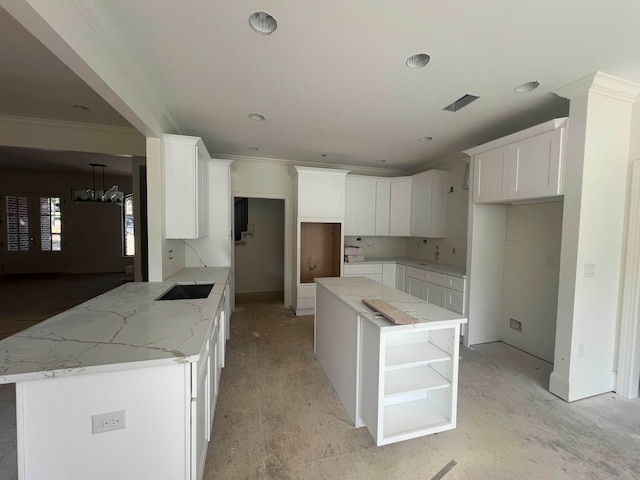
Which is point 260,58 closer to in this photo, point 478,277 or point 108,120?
point 108,120

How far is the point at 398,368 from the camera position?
1696 mm

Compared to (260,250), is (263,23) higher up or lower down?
higher up

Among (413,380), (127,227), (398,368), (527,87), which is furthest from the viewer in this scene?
(127,227)

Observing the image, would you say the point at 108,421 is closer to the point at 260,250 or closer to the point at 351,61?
the point at 351,61

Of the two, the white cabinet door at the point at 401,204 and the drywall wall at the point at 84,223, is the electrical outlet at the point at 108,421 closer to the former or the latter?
the white cabinet door at the point at 401,204

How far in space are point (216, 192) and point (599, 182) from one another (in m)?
4.07

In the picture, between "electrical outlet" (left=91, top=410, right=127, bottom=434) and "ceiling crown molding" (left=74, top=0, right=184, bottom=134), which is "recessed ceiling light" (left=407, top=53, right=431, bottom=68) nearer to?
"ceiling crown molding" (left=74, top=0, right=184, bottom=134)

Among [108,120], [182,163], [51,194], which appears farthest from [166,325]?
[51,194]

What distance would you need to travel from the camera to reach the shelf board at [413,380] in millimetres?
1707

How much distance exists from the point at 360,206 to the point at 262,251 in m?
2.41

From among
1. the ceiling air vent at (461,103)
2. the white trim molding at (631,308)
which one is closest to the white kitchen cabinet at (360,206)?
the ceiling air vent at (461,103)

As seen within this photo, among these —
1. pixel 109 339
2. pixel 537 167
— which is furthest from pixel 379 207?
pixel 109 339

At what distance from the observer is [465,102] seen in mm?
2445

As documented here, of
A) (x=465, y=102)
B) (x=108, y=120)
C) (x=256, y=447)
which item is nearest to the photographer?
(x=256, y=447)
